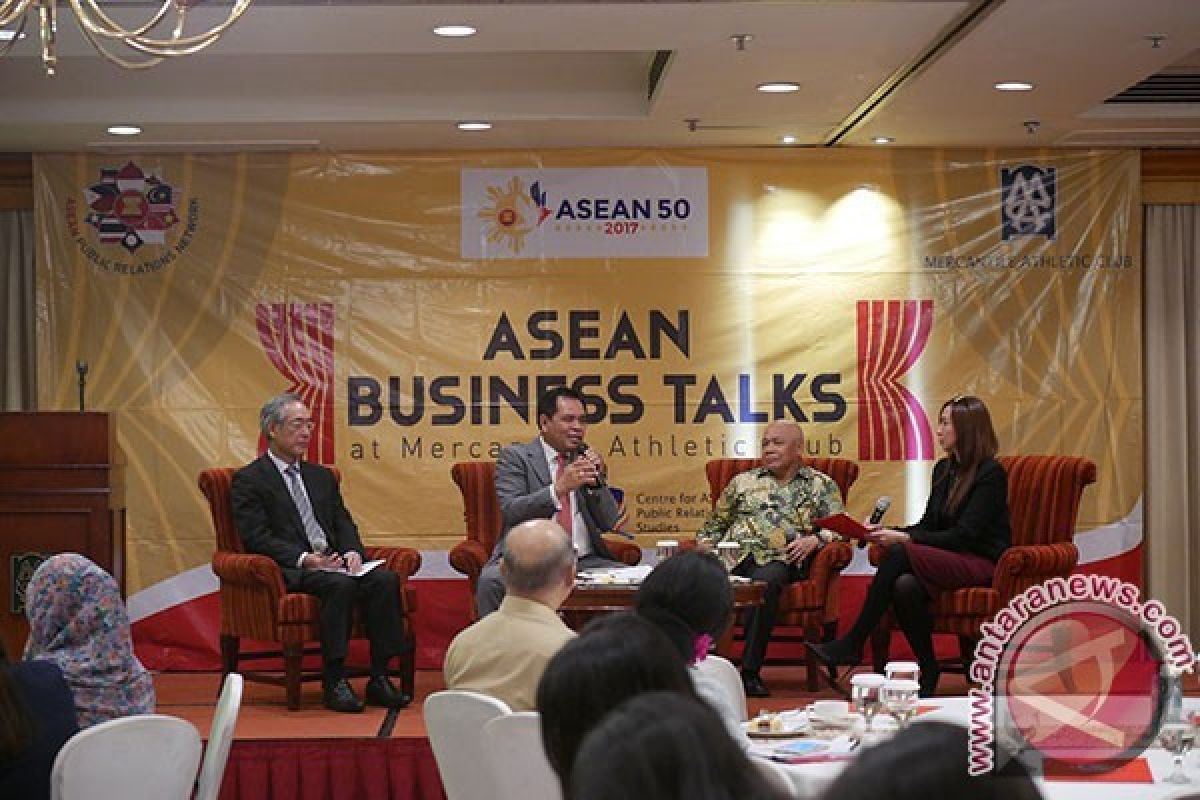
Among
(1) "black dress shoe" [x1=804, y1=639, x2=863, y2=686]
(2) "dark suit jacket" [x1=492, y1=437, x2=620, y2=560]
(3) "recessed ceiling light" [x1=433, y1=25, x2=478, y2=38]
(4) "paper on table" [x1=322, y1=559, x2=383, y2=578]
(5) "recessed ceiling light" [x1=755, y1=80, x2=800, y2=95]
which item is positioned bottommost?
(1) "black dress shoe" [x1=804, y1=639, x2=863, y2=686]

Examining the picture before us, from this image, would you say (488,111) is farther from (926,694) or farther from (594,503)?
(926,694)

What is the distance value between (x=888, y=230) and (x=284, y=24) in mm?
3814

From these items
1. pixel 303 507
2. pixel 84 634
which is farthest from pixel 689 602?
pixel 303 507

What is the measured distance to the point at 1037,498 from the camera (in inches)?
329

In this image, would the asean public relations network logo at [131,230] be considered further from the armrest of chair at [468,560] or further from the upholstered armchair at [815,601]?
the upholstered armchair at [815,601]

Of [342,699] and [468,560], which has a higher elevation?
[468,560]

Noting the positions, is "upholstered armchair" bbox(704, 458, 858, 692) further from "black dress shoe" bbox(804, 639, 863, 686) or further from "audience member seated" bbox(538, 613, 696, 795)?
"audience member seated" bbox(538, 613, 696, 795)

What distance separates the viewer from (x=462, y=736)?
4059mm

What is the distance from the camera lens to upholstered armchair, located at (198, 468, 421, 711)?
777 centimetres

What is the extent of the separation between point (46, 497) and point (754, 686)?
3.23 meters

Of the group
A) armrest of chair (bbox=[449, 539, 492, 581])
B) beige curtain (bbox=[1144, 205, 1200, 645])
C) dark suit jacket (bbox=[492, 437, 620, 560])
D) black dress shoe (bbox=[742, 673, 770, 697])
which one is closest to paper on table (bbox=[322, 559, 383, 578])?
armrest of chair (bbox=[449, 539, 492, 581])

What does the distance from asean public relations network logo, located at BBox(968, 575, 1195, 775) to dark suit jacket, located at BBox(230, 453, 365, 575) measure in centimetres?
368

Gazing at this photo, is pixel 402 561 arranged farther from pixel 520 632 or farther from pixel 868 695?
pixel 868 695

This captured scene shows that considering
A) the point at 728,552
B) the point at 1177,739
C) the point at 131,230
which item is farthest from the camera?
the point at 131,230
